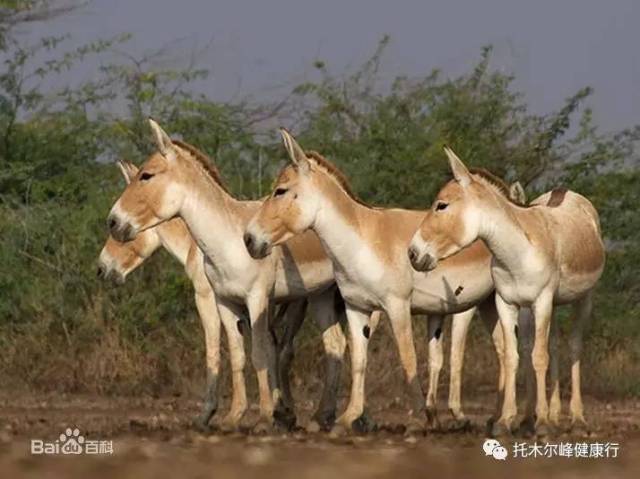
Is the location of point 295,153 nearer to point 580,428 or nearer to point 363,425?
point 363,425

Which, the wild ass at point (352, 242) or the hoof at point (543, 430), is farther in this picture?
the wild ass at point (352, 242)

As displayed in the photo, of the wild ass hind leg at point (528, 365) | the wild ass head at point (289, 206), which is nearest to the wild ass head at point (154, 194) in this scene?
the wild ass head at point (289, 206)

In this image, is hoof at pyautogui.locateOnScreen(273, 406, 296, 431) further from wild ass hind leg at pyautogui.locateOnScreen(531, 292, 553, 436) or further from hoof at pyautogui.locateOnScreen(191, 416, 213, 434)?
wild ass hind leg at pyautogui.locateOnScreen(531, 292, 553, 436)

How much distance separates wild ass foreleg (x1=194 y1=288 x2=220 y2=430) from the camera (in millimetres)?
15070

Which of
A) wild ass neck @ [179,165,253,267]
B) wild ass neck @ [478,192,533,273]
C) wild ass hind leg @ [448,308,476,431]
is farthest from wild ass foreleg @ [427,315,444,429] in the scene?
wild ass neck @ [179,165,253,267]

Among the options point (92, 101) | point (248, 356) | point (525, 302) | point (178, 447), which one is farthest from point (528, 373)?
point (92, 101)

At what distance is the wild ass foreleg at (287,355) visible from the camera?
49.6 ft

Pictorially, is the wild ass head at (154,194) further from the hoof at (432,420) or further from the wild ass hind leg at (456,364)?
the wild ass hind leg at (456,364)

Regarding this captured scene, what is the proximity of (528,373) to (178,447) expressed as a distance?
3442 mm

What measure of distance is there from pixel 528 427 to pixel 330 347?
2001 mm

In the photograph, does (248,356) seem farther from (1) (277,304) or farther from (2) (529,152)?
(2) (529,152)

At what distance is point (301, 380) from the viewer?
1970 centimetres

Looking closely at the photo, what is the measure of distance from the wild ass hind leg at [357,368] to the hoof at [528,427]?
1.19 m

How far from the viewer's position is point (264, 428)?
14109 millimetres
